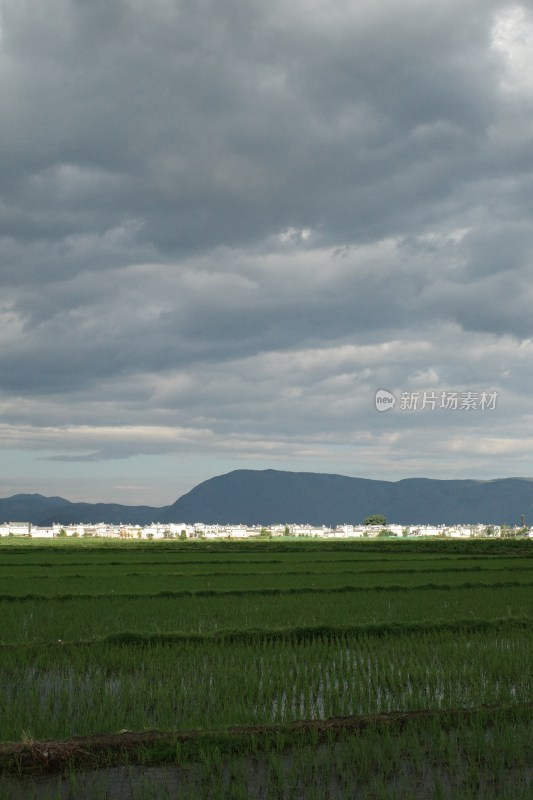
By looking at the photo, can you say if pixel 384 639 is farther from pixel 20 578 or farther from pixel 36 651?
pixel 20 578

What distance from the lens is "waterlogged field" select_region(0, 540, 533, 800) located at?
16.3 feet

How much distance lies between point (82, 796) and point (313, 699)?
3.06 m

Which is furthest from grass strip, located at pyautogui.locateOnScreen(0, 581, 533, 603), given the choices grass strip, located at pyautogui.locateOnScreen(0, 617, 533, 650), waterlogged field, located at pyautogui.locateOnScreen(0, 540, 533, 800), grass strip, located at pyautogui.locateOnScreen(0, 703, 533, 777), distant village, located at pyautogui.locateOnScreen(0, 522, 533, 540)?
distant village, located at pyautogui.locateOnScreen(0, 522, 533, 540)

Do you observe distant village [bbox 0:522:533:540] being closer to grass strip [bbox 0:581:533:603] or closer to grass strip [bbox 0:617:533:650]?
grass strip [bbox 0:581:533:603]

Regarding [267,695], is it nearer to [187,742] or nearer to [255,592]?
[187,742]

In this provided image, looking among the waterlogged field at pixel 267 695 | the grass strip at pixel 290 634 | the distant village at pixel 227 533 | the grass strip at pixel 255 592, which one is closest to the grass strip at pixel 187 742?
the waterlogged field at pixel 267 695

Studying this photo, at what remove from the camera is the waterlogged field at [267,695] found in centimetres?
497

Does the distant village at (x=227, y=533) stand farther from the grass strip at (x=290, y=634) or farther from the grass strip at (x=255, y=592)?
the grass strip at (x=290, y=634)

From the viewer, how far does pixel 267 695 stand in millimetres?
7129

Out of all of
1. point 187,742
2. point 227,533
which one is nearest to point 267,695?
point 187,742

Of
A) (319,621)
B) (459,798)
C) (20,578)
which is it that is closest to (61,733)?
(459,798)

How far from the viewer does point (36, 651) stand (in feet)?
31.1

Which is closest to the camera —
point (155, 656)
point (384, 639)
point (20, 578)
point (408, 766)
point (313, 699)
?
point (408, 766)

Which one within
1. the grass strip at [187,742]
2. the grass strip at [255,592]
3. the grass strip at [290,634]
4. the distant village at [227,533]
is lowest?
the distant village at [227,533]
